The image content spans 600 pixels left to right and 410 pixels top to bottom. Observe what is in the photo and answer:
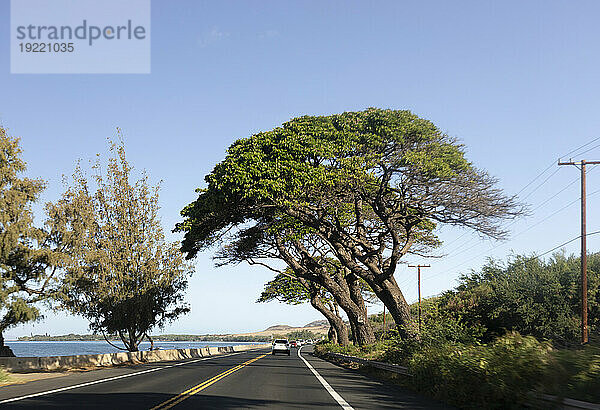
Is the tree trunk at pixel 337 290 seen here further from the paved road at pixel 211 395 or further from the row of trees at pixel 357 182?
the paved road at pixel 211 395

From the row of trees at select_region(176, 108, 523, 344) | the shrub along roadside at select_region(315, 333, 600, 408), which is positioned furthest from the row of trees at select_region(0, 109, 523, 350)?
the shrub along roadside at select_region(315, 333, 600, 408)

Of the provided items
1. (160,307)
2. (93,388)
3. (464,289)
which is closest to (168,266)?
(160,307)

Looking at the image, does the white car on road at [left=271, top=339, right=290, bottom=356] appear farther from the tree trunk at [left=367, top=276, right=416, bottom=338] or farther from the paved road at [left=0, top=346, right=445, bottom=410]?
the paved road at [left=0, top=346, right=445, bottom=410]

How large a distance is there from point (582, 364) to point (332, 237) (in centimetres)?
2107

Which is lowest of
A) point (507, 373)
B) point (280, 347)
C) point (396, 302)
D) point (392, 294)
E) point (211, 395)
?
point (280, 347)

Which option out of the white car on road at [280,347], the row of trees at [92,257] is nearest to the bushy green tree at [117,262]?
the row of trees at [92,257]

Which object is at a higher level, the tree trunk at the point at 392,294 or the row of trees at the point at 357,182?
the row of trees at the point at 357,182

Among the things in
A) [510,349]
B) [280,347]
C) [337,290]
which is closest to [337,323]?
[280,347]

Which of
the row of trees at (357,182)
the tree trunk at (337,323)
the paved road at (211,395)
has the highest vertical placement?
the row of trees at (357,182)

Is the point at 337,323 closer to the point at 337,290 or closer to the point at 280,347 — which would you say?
the point at 280,347

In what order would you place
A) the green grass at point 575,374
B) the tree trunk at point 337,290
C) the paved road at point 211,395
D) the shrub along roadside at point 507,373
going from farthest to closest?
the tree trunk at point 337,290 < the paved road at point 211,395 < the shrub along roadside at point 507,373 < the green grass at point 575,374

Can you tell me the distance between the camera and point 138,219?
128ft

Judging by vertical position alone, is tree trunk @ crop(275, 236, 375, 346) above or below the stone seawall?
above

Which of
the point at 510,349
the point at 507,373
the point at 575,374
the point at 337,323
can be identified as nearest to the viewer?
the point at 575,374
